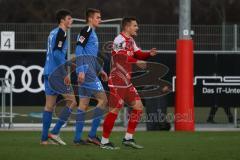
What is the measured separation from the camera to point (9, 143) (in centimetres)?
1510

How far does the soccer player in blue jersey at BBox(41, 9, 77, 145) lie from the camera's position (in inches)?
569

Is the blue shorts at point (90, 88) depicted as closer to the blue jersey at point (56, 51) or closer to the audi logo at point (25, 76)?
the blue jersey at point (56, 51)

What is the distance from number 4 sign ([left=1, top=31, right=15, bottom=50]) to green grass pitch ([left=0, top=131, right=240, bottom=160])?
229 inches

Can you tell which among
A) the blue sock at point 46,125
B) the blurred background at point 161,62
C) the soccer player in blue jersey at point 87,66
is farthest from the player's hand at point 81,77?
the blurred background at point 161,62

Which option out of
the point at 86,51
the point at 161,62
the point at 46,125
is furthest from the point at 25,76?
the point at 86,51

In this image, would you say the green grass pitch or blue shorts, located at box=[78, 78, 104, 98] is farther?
blue shorts, located at box=[78, 78, 104, 98]

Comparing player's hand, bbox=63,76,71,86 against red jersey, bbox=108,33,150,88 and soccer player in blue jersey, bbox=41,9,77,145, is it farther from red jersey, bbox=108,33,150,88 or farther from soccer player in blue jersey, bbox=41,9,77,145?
red jersey, bbox=108,33,150,88

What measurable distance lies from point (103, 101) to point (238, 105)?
28.1 feet

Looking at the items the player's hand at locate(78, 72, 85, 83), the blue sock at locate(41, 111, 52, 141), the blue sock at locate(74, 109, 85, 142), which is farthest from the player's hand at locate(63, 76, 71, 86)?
the blue sock at locate(41, 111, 52, 141)

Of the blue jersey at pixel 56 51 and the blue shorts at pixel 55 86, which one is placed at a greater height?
the blue jersey at pixel 56 51

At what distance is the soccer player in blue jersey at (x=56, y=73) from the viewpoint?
47.4ft

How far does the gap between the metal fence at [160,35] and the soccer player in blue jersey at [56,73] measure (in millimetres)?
8190

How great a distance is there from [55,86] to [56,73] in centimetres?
22

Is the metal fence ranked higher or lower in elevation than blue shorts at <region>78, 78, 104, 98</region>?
higher
